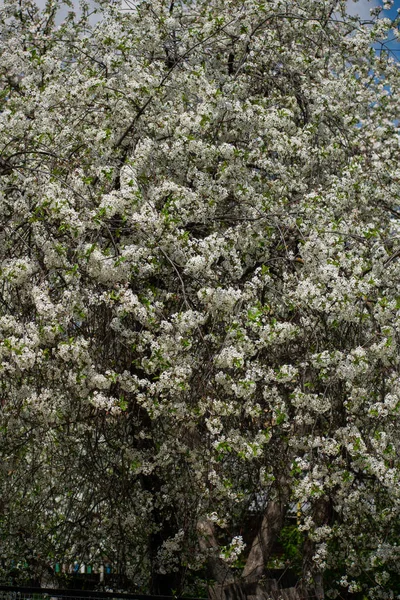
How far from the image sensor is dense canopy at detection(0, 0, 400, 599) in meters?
5.26

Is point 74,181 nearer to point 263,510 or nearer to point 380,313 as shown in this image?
point 380,313

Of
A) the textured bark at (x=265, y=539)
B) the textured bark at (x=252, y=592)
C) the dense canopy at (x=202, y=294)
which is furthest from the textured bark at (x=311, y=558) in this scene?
the textured bark at (x=265, y=539)

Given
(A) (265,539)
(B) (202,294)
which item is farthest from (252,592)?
(B) (202,294)

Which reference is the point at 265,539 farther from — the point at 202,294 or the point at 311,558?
the point at 202,294

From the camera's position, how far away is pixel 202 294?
5094mm

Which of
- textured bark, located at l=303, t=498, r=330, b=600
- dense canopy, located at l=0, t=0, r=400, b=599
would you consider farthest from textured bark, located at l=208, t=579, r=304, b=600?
textured bark, located at l=303, t=498, r=330, b=600

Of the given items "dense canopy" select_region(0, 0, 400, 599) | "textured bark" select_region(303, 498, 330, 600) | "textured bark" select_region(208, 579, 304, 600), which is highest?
"dense canopy" select_region(0, 0, 400, 599)

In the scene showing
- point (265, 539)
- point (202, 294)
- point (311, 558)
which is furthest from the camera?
point (265, 539)

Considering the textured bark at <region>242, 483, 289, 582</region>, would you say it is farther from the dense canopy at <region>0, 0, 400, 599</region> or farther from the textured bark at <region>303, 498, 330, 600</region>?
the textured bark at <region>303, 498, 330, 600</region>

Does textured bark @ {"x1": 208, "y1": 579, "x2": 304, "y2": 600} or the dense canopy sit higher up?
the dense canopy

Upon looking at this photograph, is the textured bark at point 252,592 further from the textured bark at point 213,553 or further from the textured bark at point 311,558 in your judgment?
the textured bark at point 311,558

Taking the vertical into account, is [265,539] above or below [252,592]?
above

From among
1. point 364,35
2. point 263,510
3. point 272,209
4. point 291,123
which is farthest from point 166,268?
point 364,35

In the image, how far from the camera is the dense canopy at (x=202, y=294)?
526 cm
